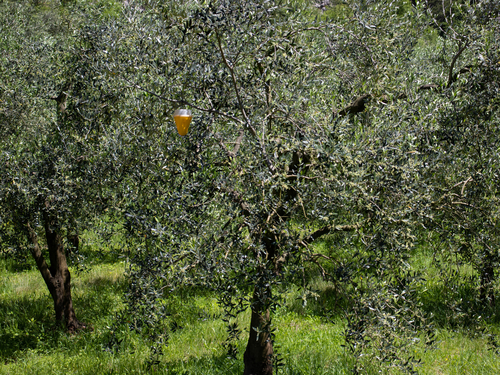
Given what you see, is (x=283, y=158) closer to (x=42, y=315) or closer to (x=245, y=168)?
(x=245, y=168)

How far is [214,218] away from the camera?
443 cm

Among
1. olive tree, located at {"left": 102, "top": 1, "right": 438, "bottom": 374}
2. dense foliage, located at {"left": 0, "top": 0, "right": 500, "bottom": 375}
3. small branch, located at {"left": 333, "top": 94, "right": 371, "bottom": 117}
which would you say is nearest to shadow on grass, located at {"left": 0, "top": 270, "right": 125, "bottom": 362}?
dense foliage, located at {"left": 0, "top": 0, "right": 500, "bottom": 375}

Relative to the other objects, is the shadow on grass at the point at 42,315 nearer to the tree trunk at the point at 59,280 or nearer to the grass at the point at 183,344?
the grass at the point at 183,344

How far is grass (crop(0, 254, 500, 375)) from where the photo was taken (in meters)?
7.67

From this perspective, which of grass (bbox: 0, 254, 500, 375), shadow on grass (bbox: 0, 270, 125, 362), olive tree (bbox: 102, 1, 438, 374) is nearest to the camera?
olive tree (bbox: 102, 1, 438, 374)

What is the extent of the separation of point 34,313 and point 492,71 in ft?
37.7

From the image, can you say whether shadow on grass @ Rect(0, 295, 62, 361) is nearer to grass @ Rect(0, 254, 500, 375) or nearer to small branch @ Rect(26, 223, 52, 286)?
grass @ Rect(0, 254, 500, 375)

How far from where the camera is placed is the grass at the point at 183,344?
7.67 metres

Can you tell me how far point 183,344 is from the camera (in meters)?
8.95

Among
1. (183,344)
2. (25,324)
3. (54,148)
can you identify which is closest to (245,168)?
(54,148)

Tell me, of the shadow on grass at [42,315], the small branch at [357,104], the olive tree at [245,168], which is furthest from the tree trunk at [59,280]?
the small branch at [357,104]

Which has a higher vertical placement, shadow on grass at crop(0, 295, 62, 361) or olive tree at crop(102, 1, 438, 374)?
olive tree at crop(102, 1, 438, 374)

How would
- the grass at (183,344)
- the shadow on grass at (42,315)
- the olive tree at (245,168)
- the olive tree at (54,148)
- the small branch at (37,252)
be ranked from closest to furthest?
1. the olive tree at (245,168)
2. the olive tree at (54,148)
3. the grass at (183,344)
4. the small branch at (37,252)
5. the shadow on grass at (42,315)

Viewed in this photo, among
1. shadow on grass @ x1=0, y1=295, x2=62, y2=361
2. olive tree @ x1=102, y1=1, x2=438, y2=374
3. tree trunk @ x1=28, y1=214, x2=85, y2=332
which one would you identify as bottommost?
shadow on grass @ x1=0, y1=295, x2=62, y2=361
